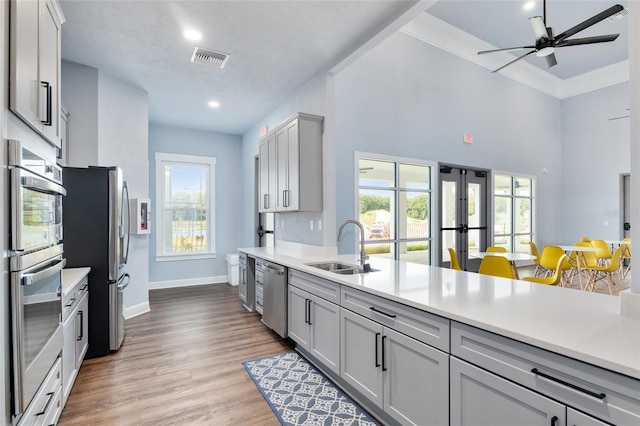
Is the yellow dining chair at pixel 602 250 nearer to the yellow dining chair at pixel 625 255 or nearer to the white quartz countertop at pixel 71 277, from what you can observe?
the yellow dining chair at pixel 625 255

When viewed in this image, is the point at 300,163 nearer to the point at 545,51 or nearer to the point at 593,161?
the point at 545,51

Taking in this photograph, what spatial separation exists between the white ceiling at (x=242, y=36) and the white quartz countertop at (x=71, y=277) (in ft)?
7.45

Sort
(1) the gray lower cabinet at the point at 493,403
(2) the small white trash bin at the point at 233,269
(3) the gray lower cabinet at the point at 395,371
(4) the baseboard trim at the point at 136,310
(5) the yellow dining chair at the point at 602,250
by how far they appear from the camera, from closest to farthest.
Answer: (1) the gray lower cabinet at the point at 493,403
(3) the gray lower cabinet at the point at 395,371
(4) the baseboard trim at the point at 136,310
(5) the yellow dining chair at the point at 602,250
(2) the small white trash bin at the point at 233,269

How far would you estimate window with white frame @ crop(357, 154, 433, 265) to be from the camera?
4.53 m

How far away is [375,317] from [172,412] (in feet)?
5.13

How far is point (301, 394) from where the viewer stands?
7.91 ft

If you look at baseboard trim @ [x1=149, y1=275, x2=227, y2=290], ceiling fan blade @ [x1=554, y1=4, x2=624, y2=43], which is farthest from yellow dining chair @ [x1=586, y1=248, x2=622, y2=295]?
baseboard trim @ [x1=149, y1=275, x2=227, y2=290]

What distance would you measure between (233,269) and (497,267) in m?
4.61

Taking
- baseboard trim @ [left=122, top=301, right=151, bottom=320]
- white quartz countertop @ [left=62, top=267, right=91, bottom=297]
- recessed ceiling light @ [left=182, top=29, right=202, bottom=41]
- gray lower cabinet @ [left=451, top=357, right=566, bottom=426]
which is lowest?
baseboard trim @ [left=122, top=301, right=151, bottom=320]

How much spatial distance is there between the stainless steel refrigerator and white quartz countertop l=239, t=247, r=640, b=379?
2.19m

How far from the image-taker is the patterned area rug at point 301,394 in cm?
212

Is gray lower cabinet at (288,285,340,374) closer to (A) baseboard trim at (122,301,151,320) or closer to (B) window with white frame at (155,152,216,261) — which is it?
(A) baseboard trim at (122,301,151,320)

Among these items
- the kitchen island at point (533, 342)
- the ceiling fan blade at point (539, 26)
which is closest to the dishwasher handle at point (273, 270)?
the kitchen island at point (533, 342)

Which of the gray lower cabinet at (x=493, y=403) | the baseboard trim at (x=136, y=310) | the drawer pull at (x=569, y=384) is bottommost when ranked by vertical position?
the baseboard trim at (x=136, y=310)
